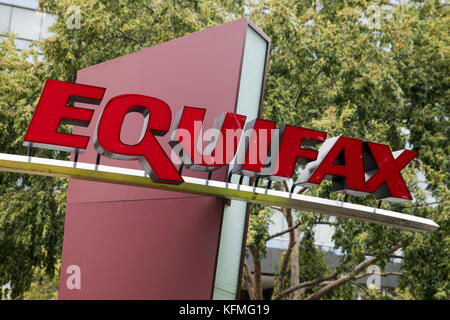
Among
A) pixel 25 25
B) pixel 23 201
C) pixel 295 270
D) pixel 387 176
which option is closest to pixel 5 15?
pixel 25 25

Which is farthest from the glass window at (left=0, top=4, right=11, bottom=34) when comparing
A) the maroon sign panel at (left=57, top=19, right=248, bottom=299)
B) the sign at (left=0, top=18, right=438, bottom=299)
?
the sign at (left=0, top=18, right=438, bottom=299)

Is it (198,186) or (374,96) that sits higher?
(374,96)

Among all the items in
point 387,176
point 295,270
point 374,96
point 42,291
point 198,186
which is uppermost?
point 374,96

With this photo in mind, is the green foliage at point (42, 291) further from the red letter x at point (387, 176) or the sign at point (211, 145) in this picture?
the red letter x at point (387, 176)

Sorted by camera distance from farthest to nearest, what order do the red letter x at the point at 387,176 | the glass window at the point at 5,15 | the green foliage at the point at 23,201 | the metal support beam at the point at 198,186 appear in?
the glass window at the point at 5,15 → the green foliage at the point at 23,201 → the red letter x at the point at 387,176 → the metal support beam at the point at 198,186

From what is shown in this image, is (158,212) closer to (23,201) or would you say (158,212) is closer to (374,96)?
(23,201)

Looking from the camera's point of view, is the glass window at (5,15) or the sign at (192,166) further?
the glass window at (5,15)

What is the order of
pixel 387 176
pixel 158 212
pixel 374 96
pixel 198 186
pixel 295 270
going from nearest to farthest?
pixel 198 186, pixel 387 176, pixel 158 212, pixel 374 96, pixel 295 270

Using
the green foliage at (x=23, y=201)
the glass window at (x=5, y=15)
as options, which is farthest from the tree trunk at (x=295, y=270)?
the glass window at (x=5, y=15)

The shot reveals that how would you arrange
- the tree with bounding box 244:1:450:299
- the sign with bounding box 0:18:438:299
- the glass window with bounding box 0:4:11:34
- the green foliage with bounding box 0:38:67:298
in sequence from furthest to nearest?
the glass window with bounding box 0:4:11:34 → the green foliage with bounding box 0:38:67:298 → the tree with bounding box 244:1:450:299 → the sign with bounding box 0:18:438:299

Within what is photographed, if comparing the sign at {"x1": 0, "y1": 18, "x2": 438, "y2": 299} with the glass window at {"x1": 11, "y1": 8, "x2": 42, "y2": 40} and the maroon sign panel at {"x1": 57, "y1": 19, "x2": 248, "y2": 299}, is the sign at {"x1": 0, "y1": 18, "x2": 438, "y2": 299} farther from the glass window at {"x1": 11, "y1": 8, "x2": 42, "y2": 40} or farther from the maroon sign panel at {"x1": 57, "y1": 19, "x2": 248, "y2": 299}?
the glass window at {"x1": 11, "y1": 8, "x2": 42, "y2": 40}

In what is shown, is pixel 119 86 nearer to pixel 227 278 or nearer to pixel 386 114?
pixel 227 278
